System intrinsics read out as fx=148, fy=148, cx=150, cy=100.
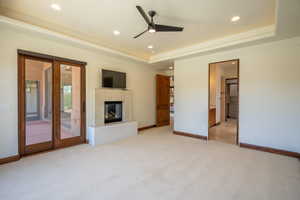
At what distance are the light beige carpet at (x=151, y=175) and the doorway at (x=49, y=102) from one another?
1.34ft

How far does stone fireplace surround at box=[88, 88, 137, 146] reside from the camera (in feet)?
13.8

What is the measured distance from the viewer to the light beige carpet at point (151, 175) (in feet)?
6.73

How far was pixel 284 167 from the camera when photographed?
2.82 meters

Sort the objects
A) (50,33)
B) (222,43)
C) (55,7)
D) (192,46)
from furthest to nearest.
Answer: (192,46) < (222,43) < (50,33) < (55,7)

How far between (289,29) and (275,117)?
195 cm

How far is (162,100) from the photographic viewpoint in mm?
6988

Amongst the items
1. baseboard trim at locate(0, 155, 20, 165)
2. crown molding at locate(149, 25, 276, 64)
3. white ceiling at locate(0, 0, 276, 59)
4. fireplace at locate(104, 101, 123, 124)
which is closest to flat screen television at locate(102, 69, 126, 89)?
fireplace at locate(104, 101, 123, 124)

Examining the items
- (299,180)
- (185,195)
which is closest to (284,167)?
(299,180)


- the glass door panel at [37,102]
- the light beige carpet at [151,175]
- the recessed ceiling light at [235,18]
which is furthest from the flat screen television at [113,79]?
the recessed ceiling light at [235,18]

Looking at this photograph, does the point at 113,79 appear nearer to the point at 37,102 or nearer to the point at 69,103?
the point at 69,103

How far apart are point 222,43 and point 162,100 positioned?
12.0 ft

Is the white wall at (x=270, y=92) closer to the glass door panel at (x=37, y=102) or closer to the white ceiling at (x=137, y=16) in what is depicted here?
the white ceiling at (x=137, y=16)

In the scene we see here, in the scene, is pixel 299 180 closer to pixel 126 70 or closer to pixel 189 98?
pixel 189 98

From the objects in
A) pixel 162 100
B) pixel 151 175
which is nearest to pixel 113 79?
pixel 162 100
